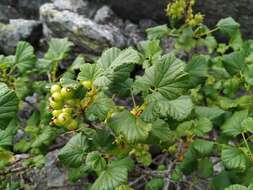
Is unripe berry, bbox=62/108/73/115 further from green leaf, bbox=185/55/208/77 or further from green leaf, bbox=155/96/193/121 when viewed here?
green leaf, bbox=185/55/208/77

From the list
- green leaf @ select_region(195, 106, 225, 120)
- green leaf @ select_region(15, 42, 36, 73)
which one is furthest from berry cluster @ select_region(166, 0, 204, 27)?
green leaf @ select_region(15, 42, 36, 73)

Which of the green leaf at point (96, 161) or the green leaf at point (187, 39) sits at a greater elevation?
the green leaf at point (187, 39)

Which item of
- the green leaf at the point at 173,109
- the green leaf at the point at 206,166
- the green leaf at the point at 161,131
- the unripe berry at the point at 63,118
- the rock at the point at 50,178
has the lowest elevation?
the rock at the point at 50,178

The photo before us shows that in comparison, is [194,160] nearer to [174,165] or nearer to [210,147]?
[210,147]

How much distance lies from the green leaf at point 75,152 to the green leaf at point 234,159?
2.12ft

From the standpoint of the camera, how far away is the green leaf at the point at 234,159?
1.82 m

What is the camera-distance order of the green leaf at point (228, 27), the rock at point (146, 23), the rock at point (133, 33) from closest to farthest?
the green leaf at point (228, 27)
the rock at point (133, 33)
the rock at point (146, 23)

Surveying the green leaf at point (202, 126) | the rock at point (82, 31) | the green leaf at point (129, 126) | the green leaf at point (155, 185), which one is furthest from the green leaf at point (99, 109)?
the rock at point (82, 31)

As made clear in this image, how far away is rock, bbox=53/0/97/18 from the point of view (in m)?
3.49

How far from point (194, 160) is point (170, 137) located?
57 centimetres

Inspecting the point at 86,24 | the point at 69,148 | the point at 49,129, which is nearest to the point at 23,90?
the point at 49,129

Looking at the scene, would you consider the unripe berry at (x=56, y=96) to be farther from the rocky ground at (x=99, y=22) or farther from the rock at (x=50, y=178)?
the rocky ground at (x=99, y=22)

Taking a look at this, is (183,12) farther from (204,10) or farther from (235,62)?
(204,10)

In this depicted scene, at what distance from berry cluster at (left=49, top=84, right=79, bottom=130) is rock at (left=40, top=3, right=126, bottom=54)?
1.74 m
